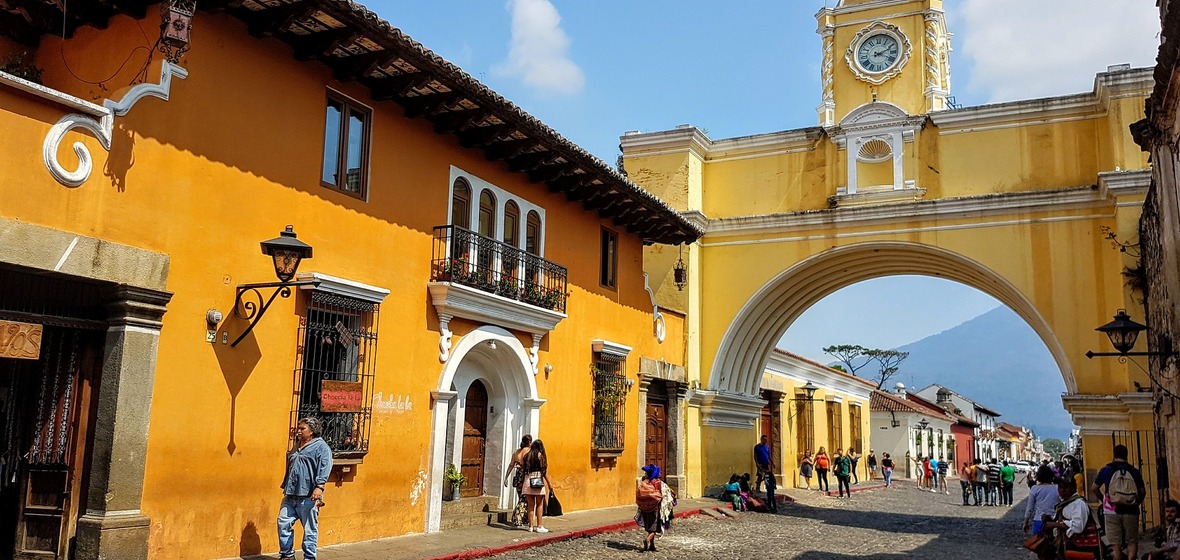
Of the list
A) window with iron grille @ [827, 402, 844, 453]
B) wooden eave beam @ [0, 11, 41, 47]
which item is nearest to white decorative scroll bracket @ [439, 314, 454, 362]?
wooden eave beam @ [0, 11, 41, 47]

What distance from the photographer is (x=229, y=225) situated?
927 centimetres

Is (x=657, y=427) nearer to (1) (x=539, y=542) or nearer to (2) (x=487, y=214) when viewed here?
(2) (x=487, y=214)

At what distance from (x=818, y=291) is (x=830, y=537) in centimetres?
916

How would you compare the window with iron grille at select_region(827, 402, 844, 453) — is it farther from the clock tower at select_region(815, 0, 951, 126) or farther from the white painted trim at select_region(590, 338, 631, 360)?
the white painted trim at select_region(590, 338, 631, 360)

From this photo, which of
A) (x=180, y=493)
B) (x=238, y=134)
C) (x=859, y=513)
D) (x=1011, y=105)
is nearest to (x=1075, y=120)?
(x=1011, y=105)

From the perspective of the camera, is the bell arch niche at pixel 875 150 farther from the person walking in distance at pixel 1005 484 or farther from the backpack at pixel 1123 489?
the backpack at pixel 1123 489

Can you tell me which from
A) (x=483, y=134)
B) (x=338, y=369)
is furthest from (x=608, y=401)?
(x=338, y=369)

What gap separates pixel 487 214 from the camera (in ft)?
45.1

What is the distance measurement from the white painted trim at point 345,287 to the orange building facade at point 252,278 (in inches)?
1.1

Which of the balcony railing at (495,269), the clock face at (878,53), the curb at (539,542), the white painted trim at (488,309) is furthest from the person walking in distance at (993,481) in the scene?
the white painted trim at (488,309)

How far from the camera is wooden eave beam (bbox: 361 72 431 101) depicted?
36.3 ft

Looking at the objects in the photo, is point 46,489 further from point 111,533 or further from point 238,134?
point 238,134

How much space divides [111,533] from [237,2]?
4888 millimetres

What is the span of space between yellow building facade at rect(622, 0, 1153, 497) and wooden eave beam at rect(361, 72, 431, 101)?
450 inches
